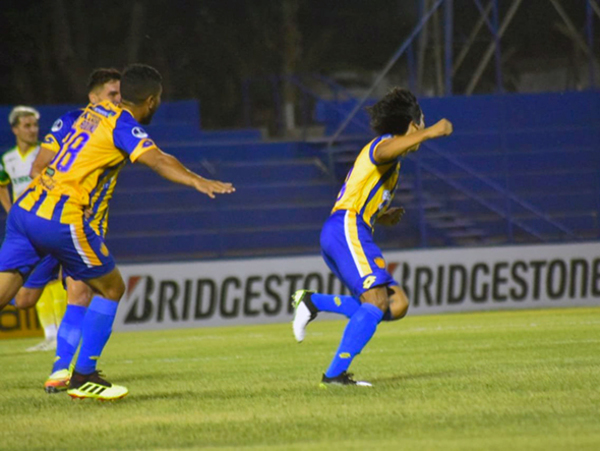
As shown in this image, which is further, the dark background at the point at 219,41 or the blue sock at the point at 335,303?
the dark background at the point at 219,41

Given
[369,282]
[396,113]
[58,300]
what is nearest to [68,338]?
[369,282]

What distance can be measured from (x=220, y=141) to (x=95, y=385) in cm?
1417

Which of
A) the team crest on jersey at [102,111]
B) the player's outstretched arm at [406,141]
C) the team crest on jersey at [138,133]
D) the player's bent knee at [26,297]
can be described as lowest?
the player's bent knee at [26,297]

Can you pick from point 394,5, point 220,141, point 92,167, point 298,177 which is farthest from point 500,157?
point 92,167

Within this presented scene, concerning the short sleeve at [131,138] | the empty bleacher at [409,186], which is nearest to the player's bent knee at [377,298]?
the short sleeve at [131,138]

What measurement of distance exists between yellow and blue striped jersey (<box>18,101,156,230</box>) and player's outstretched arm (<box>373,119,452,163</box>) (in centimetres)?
150

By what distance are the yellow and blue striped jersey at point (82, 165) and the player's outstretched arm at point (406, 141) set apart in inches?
59.0

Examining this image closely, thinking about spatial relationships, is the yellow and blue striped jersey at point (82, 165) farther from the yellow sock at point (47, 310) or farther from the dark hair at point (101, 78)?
the yellow sock at point (47, 310)

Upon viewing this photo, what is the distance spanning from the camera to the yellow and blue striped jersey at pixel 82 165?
7059 mm

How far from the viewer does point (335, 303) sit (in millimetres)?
8219

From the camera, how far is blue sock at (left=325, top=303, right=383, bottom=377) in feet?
24.4

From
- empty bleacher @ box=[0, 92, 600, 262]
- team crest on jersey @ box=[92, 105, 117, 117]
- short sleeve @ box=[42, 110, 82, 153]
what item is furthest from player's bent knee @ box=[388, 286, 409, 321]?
empty bleacher @ box=[0, 92, 600, 262]

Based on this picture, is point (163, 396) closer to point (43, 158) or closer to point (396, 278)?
point (43, 158)

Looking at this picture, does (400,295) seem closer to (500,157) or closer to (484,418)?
(484,418)
